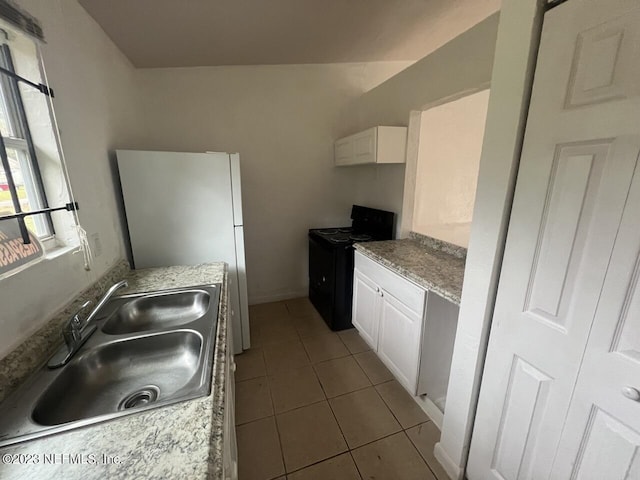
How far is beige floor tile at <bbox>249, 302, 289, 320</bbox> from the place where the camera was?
2.91m

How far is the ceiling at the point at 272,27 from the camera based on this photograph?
1585mm

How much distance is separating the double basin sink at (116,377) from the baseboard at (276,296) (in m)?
1.79

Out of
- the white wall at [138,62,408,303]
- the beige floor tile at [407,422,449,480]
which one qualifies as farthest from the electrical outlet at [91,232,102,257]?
the beige floor tile at [407,422,449,480]

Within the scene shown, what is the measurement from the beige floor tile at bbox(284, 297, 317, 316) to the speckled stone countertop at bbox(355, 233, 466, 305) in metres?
1.16

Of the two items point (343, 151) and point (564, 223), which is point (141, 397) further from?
point (343, 151)

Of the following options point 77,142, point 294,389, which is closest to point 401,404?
point 294,389

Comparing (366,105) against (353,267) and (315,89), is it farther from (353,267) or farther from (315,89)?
(353,267)

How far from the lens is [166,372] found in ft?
3.53

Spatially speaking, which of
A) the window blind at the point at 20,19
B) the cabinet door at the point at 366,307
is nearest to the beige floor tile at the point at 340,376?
the cabinet door at the point at 366,307

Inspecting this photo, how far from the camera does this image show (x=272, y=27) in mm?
1902

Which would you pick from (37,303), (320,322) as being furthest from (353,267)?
(37,303)

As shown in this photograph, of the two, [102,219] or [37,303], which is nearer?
[37,303]

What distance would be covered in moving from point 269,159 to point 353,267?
1.48 metres

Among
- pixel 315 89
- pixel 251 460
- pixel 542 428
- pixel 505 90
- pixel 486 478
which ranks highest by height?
pixel 315 89
